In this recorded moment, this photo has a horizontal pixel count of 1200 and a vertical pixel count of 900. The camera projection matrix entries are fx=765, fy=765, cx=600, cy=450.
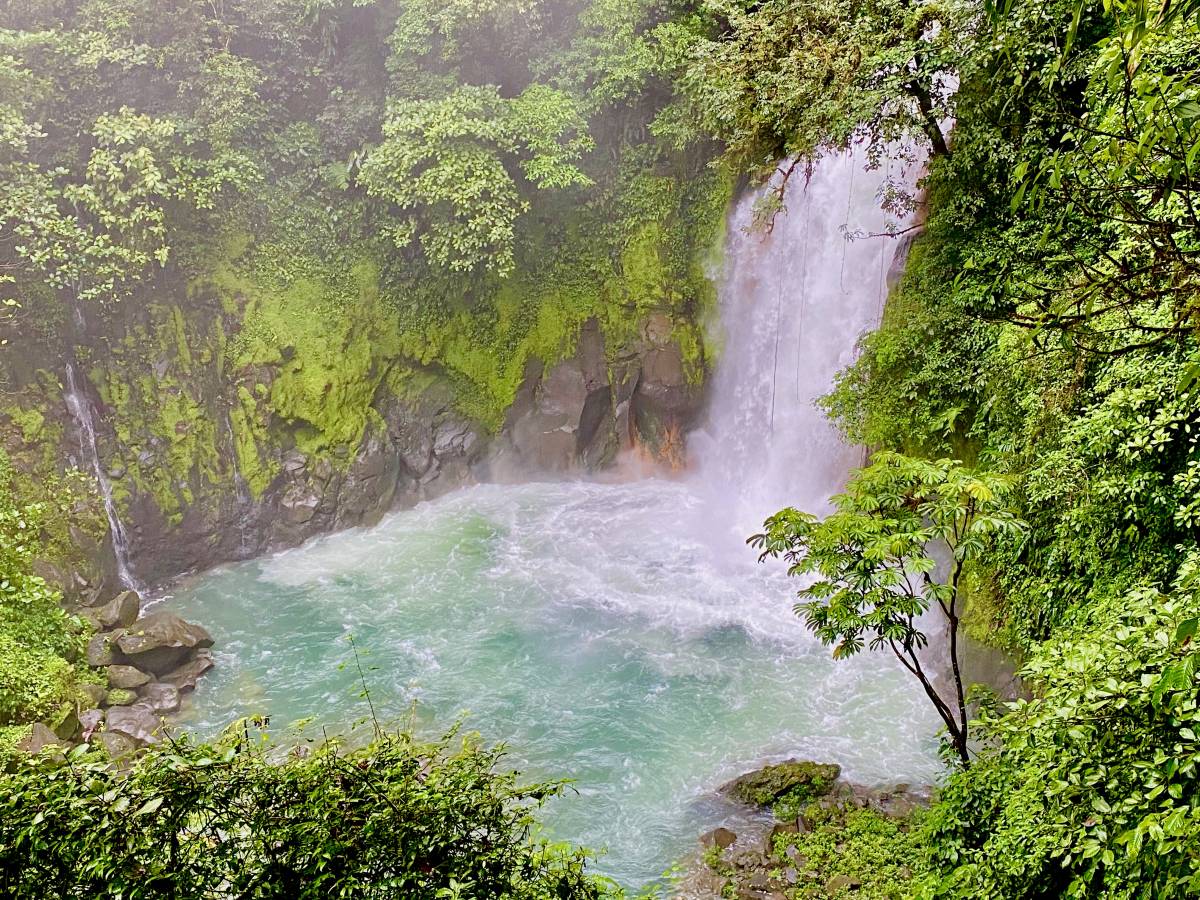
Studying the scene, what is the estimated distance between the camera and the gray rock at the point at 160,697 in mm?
10500

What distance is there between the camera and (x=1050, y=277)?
8.31 m

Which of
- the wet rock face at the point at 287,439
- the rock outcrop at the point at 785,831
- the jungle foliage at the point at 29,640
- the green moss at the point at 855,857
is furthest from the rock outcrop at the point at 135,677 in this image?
the green moss at the point at 855,857

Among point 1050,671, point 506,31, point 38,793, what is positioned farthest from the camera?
point 506,31

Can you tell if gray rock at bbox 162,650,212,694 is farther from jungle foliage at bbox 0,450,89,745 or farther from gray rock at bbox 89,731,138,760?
gray rock at bbox 89,731,138,760

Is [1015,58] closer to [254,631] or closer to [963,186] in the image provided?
[963,186]

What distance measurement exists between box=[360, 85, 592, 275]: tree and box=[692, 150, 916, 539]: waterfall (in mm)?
3832

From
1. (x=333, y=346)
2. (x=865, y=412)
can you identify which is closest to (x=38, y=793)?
(x=865, y=412)

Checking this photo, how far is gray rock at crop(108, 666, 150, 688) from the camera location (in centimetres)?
1056

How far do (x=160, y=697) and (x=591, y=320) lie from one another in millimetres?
10490

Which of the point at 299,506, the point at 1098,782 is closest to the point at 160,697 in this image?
the point at 299,506

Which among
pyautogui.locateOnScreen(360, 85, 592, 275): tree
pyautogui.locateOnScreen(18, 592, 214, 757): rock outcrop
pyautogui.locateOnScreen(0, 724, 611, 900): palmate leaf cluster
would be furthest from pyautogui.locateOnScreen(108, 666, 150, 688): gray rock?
pyautogui.locateOnScreen(360, 85, 592, 275): tree

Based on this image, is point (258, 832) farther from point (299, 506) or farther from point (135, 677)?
point (299, 506)

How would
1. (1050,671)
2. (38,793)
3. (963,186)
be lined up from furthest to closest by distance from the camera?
(963,186) → (1050,671) → (38,793)

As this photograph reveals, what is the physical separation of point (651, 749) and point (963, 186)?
7958 mm
